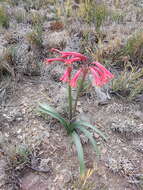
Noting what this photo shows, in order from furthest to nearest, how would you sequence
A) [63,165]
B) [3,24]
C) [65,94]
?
[3,24], [65,94], [63,165]

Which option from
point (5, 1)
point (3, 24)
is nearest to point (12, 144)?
point (3, 24)

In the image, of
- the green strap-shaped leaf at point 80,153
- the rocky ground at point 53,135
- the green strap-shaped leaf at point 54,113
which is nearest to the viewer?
the green strap-shaped leaf at point 80,153

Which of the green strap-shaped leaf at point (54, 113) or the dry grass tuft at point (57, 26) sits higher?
the dry grass tuft at point (57, 26)

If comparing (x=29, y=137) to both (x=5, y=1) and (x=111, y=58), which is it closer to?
(x=111, y=58)

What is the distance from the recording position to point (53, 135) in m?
2.07

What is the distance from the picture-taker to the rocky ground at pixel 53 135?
177 cm

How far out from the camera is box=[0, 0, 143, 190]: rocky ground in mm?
1774

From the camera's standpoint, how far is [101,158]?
1960 mm

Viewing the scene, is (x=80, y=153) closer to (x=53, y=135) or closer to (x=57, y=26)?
(x=53, y=135)

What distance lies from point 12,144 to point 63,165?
1.75ft

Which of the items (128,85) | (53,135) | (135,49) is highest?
(135,49)

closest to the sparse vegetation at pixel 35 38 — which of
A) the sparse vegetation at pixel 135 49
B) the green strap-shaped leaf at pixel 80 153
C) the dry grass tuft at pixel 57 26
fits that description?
the dry grass tuft at pixel 57 26

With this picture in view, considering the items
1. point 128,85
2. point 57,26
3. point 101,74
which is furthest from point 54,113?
point 57,26

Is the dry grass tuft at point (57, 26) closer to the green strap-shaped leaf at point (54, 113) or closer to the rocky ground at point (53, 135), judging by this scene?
the rocky ground at point (53, 135)
